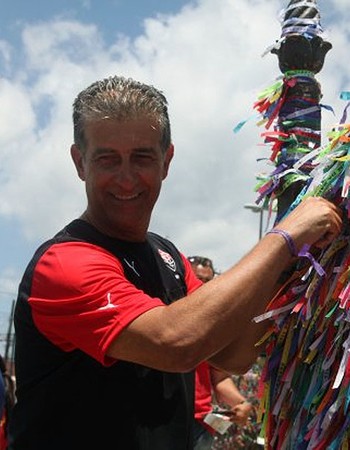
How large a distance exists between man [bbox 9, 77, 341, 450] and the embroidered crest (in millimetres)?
80

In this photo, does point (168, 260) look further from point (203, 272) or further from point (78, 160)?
point (203, 272)

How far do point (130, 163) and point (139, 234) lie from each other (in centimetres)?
24

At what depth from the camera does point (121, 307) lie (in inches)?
74.7

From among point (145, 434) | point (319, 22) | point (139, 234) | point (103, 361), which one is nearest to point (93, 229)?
point (139, 234)

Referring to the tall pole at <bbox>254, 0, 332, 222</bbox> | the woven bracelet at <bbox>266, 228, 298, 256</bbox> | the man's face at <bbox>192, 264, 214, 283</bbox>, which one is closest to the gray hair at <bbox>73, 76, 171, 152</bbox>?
the tall pole at <bbox>254, 0, 332, 222</bbox>

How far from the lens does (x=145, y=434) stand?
79.6 inches

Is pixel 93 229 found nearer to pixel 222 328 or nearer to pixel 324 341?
pixel 222 328

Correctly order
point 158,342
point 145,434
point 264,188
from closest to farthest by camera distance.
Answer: point 158,342 → point 145,434 → point 264,188

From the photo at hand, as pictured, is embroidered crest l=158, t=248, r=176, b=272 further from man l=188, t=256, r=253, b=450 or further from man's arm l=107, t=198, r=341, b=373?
man l=188, t=256, r=253, b=450

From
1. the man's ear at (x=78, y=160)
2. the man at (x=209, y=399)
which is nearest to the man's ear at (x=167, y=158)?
the man's ear at (x=78, y=160)

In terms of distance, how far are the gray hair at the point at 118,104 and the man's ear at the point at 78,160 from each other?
0.03 m

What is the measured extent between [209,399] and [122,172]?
2482 millimetres

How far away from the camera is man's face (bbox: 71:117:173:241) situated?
212 centimetres

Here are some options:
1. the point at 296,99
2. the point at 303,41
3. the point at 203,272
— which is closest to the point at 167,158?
the point at 296,99
